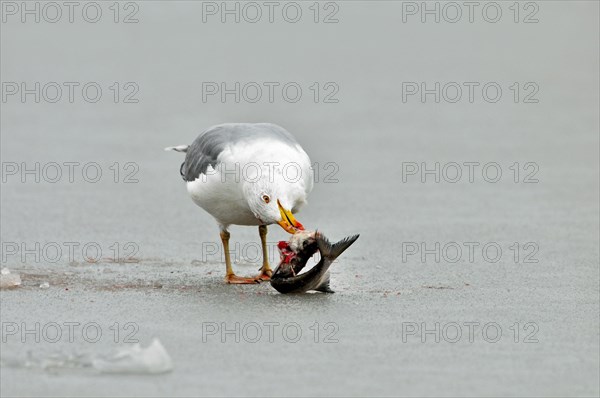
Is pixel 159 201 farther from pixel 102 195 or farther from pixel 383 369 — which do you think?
pixel 383 369

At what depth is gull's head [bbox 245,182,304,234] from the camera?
8516 millimetres

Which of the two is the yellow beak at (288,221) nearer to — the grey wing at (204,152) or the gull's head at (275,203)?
the gull's head at (275,203)

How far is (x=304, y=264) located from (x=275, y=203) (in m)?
0.47

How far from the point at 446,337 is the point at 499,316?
69 centimetres

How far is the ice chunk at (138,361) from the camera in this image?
6.49 meters

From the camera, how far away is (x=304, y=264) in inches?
340

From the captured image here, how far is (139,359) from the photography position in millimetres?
6523

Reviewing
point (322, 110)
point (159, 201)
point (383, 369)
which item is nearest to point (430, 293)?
point (383, 369)

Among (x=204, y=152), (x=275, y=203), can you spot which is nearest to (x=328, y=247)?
(x=275, y=203)

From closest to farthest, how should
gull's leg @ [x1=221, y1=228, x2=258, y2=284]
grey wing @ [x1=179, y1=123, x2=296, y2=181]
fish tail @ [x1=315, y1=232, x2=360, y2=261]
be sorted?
1. fish tail @ [x1=315, y1=232, x2=360, y2=261]
2. grey wing @ [x1=179, y1=123, x2=296, y2=181]
3. gull's leg @ [x1=221, y1=228, x2=258, y2=284]

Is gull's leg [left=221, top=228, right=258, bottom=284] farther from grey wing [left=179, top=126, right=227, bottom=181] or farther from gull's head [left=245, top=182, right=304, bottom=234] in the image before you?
gull's head [left=245, top=182, right=304, bottom=234]

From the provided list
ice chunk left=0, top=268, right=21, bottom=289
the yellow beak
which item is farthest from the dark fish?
ice chunk left=0, top=268, right=21, bottom=289

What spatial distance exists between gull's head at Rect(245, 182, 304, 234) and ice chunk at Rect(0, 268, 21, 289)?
67.6 inches

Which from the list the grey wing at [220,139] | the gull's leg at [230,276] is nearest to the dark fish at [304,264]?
the gull's leg at [230,276]
